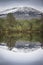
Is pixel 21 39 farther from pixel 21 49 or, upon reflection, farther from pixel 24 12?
pixel 24 12

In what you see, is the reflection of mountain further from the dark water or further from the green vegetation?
the dark water

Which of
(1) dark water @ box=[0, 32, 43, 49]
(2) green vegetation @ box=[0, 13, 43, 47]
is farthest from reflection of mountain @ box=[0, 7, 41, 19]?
(1) dark water @ box=[0, 32, 43, 49]

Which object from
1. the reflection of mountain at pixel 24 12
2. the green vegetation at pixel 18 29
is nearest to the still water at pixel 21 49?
the green vegetation at pixel 18 29

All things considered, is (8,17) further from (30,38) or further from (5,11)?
(30,38)

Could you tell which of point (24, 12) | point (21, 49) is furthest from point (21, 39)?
point (24, 12)

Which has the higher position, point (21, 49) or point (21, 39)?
point (21, 39)

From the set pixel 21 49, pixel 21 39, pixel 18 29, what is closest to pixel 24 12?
pixel 18 29

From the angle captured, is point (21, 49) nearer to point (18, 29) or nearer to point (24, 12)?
point (18, 29)

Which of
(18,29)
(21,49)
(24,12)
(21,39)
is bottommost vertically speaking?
(21,49)

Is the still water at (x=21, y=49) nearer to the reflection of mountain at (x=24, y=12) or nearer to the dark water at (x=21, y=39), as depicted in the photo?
the dark water at (x=21, y=39)
